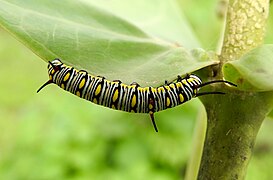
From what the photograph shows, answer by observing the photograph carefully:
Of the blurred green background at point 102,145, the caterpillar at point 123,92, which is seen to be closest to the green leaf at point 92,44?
the caterpillar at point 123,92

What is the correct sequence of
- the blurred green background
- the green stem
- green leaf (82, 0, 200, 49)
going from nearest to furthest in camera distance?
→ the green stem, green leaf (82, 0, 200, 49), the blurred green background

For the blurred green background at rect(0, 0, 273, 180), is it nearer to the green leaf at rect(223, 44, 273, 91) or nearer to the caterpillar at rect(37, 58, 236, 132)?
the caterpillar at rect(37, 58, 236, 132)

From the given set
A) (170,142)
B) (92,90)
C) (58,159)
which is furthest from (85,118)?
(92,90)

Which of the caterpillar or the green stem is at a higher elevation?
the caterpillar

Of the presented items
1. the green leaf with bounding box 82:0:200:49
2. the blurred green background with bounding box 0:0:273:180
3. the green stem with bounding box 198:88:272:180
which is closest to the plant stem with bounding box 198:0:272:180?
the green stem with bounding box 198:88:272:180

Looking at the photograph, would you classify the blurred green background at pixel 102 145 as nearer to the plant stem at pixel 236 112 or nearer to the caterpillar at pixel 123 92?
the caterpillar at pixel 123 92

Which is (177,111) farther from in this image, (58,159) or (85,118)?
(58,159)
